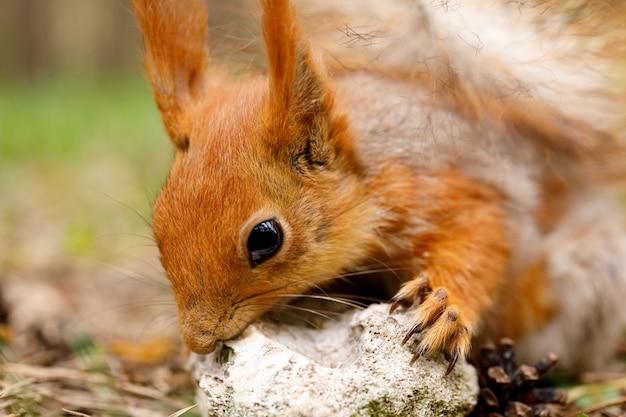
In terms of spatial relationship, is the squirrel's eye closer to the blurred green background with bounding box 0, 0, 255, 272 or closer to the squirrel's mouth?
the squirrel's mouth

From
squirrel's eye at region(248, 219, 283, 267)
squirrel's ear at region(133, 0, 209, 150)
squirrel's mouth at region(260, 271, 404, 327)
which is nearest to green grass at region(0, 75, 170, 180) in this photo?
squirrel's ear at region(133, 0, 209, 150)

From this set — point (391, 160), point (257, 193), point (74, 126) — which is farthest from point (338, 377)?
point (74, 126)

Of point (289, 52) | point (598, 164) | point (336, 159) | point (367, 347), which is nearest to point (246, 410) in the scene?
point (367, 347)

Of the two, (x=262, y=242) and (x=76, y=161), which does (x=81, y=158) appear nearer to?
(x=76, y=161)

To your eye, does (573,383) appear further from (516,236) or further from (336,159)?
(336,159)

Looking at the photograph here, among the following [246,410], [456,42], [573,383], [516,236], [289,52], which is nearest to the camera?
[246,410]

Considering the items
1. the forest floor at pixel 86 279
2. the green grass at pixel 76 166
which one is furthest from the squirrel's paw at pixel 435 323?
the green grass at pixel 76 166
